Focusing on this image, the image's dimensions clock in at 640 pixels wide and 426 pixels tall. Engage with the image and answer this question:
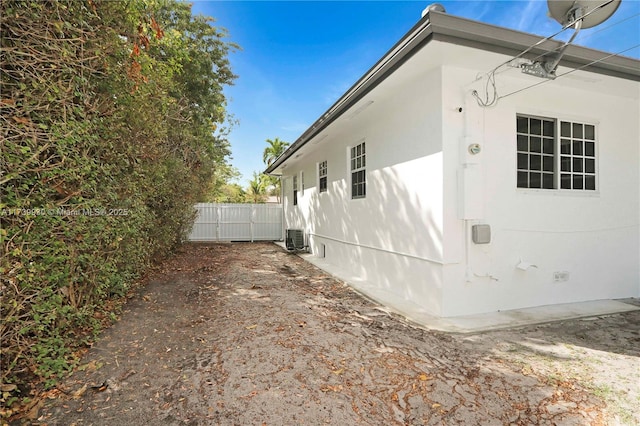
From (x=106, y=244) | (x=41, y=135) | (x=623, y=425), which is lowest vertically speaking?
(x=623, y=425)

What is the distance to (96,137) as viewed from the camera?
3053 millimetres

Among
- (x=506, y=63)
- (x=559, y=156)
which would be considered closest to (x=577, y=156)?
(x=559, y=156)

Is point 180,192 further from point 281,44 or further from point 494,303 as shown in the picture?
point 494,303

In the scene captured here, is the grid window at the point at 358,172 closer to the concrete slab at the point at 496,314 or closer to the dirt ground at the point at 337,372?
the concrete slab at the point at 496,314

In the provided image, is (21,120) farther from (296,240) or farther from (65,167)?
(296,240)

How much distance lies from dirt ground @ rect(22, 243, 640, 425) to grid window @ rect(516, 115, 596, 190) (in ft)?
6.99

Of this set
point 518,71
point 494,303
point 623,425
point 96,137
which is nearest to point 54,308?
point 96,137

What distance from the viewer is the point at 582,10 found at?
130 inches

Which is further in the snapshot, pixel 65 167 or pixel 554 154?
pixel 554 154

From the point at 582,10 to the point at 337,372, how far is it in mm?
4595

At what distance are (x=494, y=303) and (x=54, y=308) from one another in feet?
17.1

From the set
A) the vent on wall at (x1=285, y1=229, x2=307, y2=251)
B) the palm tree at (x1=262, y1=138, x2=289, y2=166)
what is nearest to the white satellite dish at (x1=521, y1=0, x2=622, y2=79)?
the vent on wall at (x1=285, y1=229, x2=307, y2=251)

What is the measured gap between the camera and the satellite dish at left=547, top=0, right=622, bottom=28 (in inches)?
126

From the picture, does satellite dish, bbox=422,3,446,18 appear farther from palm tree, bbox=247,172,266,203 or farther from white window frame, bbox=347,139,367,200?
palm tree, bbox=247,172,266,203
